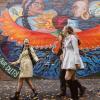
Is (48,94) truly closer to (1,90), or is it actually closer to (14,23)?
(1,90)

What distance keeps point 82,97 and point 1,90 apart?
288 cm

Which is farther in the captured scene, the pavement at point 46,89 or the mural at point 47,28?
the mural at point 47,28

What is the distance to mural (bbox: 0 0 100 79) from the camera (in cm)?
1550

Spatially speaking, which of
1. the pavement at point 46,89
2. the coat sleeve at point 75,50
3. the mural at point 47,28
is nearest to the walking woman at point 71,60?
the coat sleeve at point 75,50

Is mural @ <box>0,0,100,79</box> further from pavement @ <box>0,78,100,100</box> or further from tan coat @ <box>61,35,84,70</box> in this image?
tan coat @ <box>61,35,84,70</box>

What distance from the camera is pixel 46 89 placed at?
43.5 feet

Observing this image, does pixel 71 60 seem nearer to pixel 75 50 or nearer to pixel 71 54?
pixel 71 54

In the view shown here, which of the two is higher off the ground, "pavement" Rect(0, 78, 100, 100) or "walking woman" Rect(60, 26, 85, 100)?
"walking woman" Rect(60, 26, 85, 100)

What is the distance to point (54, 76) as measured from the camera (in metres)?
15.5

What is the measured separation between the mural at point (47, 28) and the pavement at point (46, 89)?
0.51 m

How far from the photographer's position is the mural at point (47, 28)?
50.9 ft

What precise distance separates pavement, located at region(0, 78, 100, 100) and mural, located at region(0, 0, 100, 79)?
0.51 m

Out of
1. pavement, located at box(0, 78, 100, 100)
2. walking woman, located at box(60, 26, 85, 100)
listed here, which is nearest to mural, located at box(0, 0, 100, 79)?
pavement, located at box(0, 78, 100, 100)

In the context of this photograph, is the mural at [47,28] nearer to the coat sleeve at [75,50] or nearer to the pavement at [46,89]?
the pavement at [46,89]
